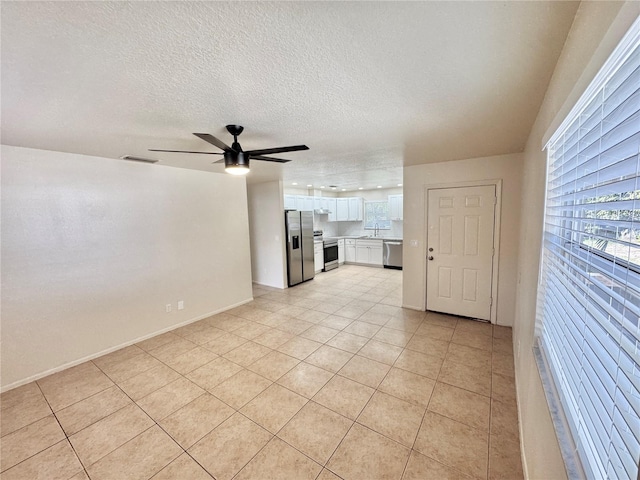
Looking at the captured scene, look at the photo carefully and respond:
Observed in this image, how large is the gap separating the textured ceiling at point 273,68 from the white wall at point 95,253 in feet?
1.96

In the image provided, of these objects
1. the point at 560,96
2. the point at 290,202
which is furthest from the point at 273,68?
the point at 290,202

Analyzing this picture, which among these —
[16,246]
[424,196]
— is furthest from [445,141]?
[16,246]

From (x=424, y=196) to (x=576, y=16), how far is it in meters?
3.06

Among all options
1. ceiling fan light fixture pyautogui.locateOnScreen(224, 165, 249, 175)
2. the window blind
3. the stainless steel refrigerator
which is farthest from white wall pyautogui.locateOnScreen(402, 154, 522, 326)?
ceiling fan light fixture pyautogui.locateOnScreen(224, 165, 249, 175)

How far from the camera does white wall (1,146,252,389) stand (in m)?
2.59

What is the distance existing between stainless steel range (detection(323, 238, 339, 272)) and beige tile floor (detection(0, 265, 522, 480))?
3.56 meters

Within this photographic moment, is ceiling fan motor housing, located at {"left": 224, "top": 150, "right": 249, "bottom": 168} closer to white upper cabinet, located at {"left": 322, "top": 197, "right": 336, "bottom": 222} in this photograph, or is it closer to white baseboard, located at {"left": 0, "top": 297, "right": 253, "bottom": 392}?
white baseboard, located at {"left": 0, "top": 297, "right": 253, "bottom": 392}

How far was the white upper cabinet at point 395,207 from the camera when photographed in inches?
284

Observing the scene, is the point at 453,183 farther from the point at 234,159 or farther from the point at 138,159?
the point at 138,159

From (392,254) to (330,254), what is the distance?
1.69m

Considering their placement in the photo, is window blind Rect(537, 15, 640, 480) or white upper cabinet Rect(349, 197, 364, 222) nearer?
window blind Rect(537, 15, 640, 480)

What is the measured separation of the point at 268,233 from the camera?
18.7 feet

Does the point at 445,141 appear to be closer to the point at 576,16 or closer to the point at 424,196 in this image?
the point at 424,196

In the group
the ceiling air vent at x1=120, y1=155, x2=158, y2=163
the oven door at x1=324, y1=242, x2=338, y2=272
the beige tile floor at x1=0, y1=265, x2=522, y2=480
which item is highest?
the ceiling air vent at x1=120, y1=155, x2=158, y2=163
